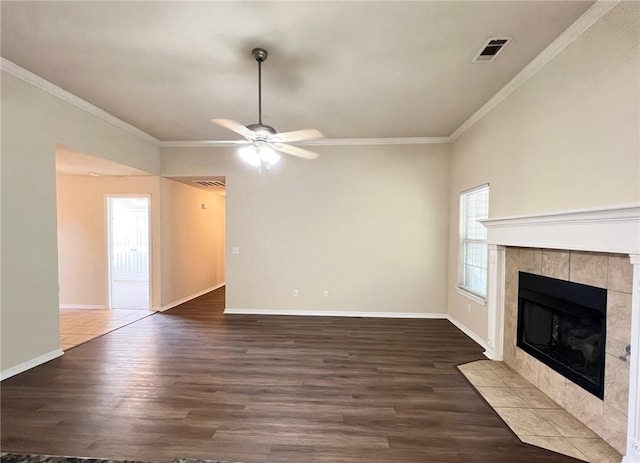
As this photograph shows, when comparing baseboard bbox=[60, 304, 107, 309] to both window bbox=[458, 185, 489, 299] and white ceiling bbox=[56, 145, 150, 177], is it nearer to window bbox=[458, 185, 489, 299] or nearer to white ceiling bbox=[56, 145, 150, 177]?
white ceiling bbox=[56, 145, 150, 177]

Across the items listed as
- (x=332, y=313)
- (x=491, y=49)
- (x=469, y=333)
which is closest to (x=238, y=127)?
(x=491, y=49)

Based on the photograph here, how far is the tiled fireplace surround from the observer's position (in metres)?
1.77

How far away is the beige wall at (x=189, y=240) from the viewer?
562cm

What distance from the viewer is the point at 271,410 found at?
7.86ft

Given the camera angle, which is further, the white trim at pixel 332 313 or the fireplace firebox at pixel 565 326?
the white trim at pixel 332 313

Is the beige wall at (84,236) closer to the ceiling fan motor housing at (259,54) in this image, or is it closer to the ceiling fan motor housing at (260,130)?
the ceiling fan motor housing at (260,130)

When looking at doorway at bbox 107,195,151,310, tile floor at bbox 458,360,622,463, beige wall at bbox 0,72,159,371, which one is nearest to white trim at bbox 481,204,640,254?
tile floor at bbox 458,360,622,463

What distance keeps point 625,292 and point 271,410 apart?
2.66 metres

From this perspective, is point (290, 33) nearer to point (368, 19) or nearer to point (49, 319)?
point (368, 19)

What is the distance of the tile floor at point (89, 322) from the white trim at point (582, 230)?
536 centimetres

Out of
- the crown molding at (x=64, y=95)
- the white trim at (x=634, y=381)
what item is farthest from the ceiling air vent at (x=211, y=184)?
the white trim at (x=634, y=381)

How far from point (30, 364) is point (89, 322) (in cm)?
171

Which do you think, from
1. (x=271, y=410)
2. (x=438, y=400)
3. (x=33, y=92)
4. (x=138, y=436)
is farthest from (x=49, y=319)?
(x=438, y=400)

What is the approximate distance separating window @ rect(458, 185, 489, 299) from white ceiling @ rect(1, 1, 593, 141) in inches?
49.4
